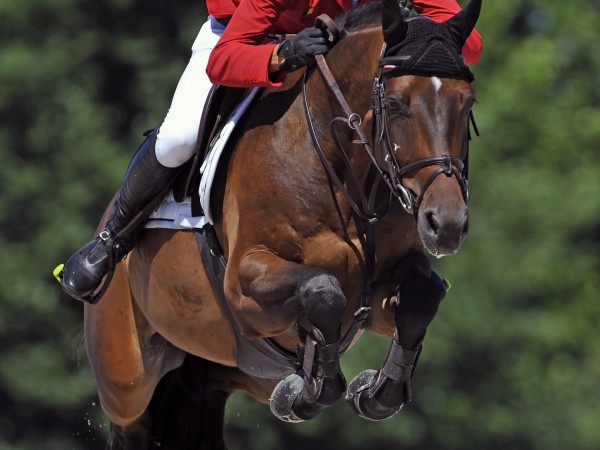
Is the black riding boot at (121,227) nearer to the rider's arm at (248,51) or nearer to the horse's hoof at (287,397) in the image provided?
the rider's arm at (248,51)

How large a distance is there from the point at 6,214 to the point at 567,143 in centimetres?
510

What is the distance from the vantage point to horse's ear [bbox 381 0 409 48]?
16.1 ft

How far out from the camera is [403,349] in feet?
17.7

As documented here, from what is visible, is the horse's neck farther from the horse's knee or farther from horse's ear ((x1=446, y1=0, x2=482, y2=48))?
the horse's knee

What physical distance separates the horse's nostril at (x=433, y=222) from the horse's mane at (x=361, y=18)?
0.92 metres

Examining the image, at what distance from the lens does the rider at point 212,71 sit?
5.31m

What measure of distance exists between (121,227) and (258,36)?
1363mm

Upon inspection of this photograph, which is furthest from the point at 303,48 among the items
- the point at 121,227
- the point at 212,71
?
the point at 121,227

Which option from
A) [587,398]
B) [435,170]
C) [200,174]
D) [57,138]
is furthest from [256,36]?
[587,398]

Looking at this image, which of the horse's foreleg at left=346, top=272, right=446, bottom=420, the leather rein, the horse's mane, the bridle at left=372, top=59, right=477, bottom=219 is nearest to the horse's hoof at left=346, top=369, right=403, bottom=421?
the horse's foreleg at left=346, top=272, right=446, bottom=420

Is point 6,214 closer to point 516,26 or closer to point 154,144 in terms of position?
point 516,26

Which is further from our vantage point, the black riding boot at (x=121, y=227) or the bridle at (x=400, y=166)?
the black riding boot at (x=121, y=227)

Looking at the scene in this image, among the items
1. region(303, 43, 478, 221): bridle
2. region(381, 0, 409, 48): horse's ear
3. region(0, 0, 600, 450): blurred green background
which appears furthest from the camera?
region(0, 0, 600, 450): blurred green background

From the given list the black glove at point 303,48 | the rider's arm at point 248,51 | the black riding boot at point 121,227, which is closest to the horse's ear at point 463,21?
the black glove at point 303,48
